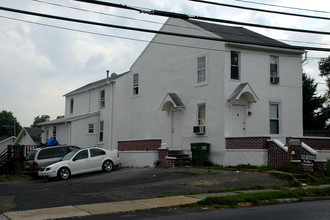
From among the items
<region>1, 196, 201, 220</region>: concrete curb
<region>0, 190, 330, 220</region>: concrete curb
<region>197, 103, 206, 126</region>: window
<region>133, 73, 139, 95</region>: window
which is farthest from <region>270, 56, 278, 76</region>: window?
<region>1, 196, 201, 220</region>: concrete curb

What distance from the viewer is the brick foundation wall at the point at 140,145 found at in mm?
21906

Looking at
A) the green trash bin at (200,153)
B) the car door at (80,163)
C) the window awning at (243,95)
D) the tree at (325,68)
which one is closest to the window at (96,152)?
→ the car door at (80,163)

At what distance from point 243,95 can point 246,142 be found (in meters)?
2.94

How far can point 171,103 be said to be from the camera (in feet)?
77.7

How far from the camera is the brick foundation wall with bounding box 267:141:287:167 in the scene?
1698 cm

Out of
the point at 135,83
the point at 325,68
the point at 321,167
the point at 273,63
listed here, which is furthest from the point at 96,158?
the point at 325,68

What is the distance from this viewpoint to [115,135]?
91.4ft

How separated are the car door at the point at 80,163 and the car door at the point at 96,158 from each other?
0.29m

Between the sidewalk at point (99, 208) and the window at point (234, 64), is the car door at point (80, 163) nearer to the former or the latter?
the window at point (234, 64)

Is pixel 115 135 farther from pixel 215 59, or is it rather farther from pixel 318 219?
pixel 318 219

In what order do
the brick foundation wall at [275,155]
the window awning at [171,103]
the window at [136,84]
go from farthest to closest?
the window at [136,84] → the window awning at [171,103] → the brick foundation wall at [275,155]

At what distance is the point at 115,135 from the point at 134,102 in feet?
8.74

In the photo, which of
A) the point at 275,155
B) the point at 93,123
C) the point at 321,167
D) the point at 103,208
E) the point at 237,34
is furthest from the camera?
the point at 93,123

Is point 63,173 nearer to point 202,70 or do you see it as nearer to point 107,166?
point 107,166
